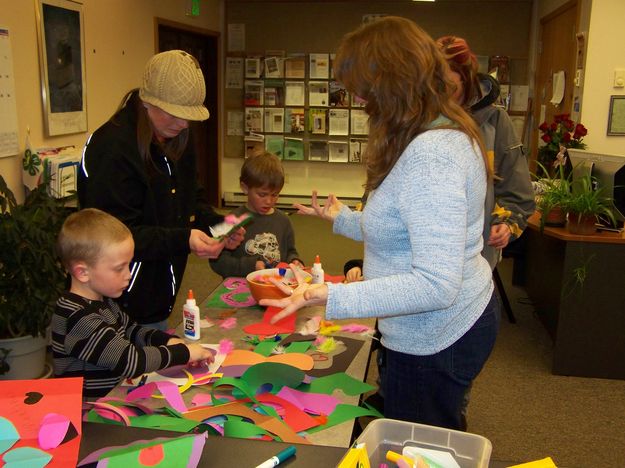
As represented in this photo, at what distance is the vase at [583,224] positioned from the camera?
3.15m

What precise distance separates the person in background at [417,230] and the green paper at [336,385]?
7 centimetres

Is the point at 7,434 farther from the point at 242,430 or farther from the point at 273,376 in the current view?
the point at 273,376

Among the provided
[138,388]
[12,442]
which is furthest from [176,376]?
[12,442]

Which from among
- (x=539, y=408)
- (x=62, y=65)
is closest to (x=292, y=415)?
(x=539, y=408)

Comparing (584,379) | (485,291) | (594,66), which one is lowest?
(584,379)

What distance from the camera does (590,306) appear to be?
10.5 ft

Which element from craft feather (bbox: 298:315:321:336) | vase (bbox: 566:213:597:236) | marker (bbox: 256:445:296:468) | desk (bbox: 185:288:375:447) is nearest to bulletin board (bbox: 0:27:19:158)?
desk (bbox: 185:288:375:447)

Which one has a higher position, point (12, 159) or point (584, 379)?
Result: point (12, 159)

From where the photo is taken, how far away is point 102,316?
4.99 ft

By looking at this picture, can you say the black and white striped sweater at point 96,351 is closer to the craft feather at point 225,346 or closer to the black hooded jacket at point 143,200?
the craft feather at point 225,346

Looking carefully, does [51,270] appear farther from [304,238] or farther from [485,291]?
[304,238]

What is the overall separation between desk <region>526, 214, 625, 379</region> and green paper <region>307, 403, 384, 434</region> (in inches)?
86.6

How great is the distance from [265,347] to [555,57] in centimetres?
545

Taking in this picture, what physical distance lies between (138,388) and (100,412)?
0.15 meters
